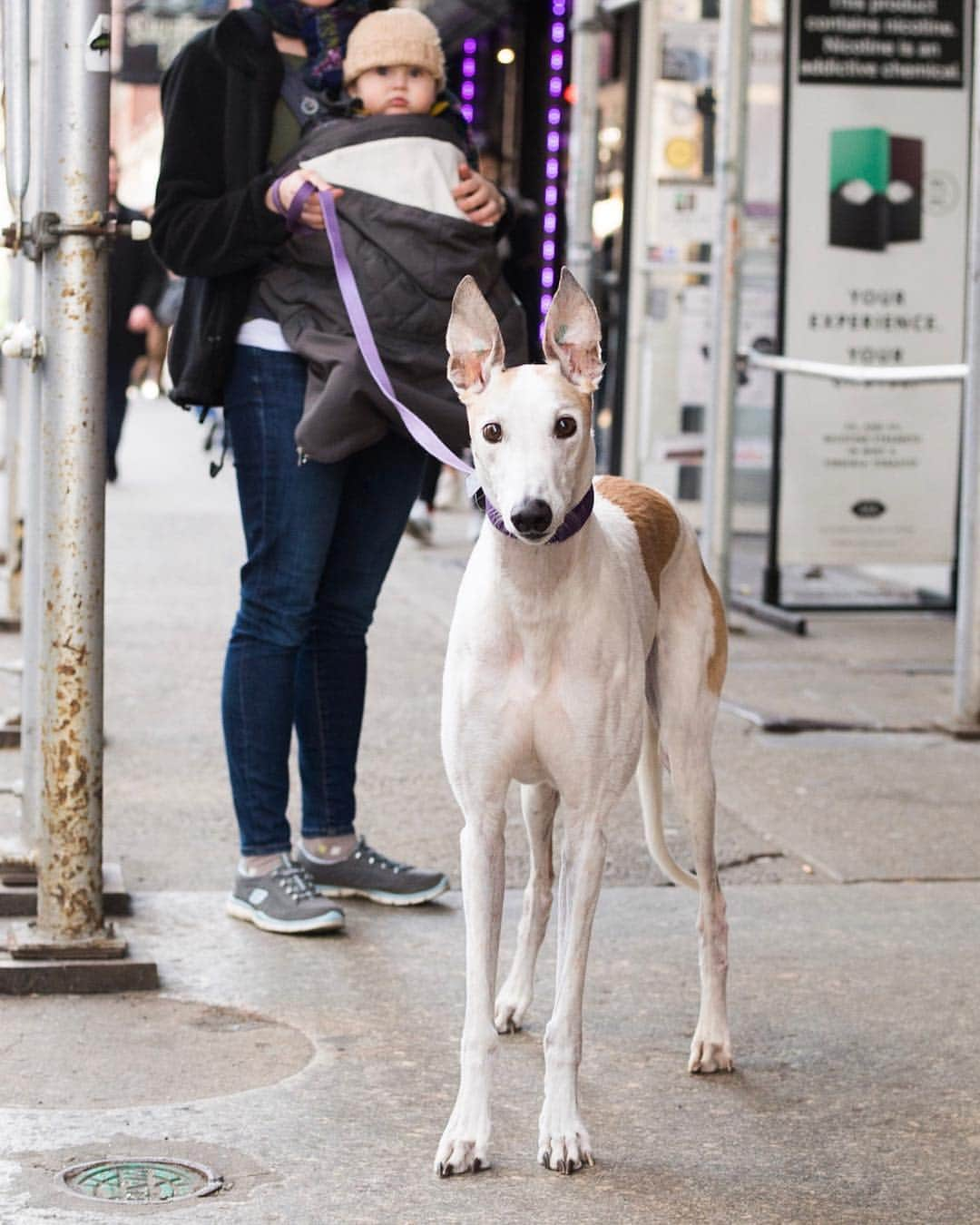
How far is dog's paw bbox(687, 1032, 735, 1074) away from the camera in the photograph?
153 inches

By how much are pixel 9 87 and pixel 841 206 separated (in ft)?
19.3

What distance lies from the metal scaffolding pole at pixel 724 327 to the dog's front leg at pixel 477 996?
212 inches

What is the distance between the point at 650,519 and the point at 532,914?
0.85 metres

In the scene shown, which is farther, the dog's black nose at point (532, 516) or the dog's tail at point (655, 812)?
the dog's tail at point (655, 812)

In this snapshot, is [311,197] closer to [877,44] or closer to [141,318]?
[877,44]

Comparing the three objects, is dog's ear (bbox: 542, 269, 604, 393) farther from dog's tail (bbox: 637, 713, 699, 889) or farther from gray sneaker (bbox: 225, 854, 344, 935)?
gray sneaker (bbox: 225, 854, 344, 935)

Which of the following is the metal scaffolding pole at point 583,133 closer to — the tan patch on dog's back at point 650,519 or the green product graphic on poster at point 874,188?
the green product graphic on poster at point 874,188

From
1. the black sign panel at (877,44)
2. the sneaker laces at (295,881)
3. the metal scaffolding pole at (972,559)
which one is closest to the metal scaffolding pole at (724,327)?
the black sign panel at (877,44)

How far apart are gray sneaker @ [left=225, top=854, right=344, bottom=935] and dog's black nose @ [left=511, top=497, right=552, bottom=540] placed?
5.56 feet

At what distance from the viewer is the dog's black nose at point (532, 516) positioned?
10.5 ft

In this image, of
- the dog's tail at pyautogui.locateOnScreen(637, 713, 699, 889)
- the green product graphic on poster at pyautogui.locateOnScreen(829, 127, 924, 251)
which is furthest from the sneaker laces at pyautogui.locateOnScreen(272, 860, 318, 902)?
the green product graphic on poster at pyautogui.locateOnScreen(829, 127, 924, 251)

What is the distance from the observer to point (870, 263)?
9414 millimetres

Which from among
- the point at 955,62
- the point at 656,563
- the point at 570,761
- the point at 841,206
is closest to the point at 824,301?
the point at 841,206

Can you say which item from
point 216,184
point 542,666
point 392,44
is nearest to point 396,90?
point 392,44
